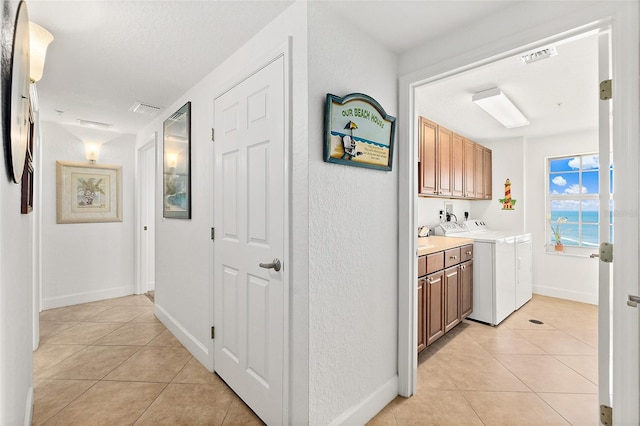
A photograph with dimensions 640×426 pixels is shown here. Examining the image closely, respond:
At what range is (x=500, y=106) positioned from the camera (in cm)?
281

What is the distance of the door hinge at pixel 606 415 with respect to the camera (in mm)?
1310

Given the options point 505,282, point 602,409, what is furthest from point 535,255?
point 602,409

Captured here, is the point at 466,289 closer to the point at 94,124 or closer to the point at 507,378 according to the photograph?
the point at 507,378

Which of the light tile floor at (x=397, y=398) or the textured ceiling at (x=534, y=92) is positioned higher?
the textured ceiling at (x=534, y=92)

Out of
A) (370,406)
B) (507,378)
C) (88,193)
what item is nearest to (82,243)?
(88,193)

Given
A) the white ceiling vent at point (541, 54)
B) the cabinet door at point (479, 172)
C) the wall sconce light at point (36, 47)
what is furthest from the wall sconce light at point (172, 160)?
the cabinet door at point (479, 172)

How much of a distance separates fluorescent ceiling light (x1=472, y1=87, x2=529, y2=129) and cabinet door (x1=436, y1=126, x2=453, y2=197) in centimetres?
51

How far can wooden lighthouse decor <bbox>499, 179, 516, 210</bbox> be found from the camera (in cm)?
442

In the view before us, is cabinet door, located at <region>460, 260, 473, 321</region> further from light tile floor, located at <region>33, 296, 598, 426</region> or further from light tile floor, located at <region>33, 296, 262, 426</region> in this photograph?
light tile floor, located at <region>33, 296, 262, 426</region>

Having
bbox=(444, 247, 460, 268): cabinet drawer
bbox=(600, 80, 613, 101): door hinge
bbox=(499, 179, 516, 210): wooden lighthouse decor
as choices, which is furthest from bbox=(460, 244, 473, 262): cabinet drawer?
bbox=(600, 80, 613, 101): door hinge

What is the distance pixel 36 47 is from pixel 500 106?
11.6 ft

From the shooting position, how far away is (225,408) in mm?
1829

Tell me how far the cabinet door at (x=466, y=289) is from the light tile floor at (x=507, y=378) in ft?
0.57

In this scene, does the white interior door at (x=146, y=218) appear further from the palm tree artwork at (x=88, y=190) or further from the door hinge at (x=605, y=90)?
the door hinge at (x=605, y=90)
